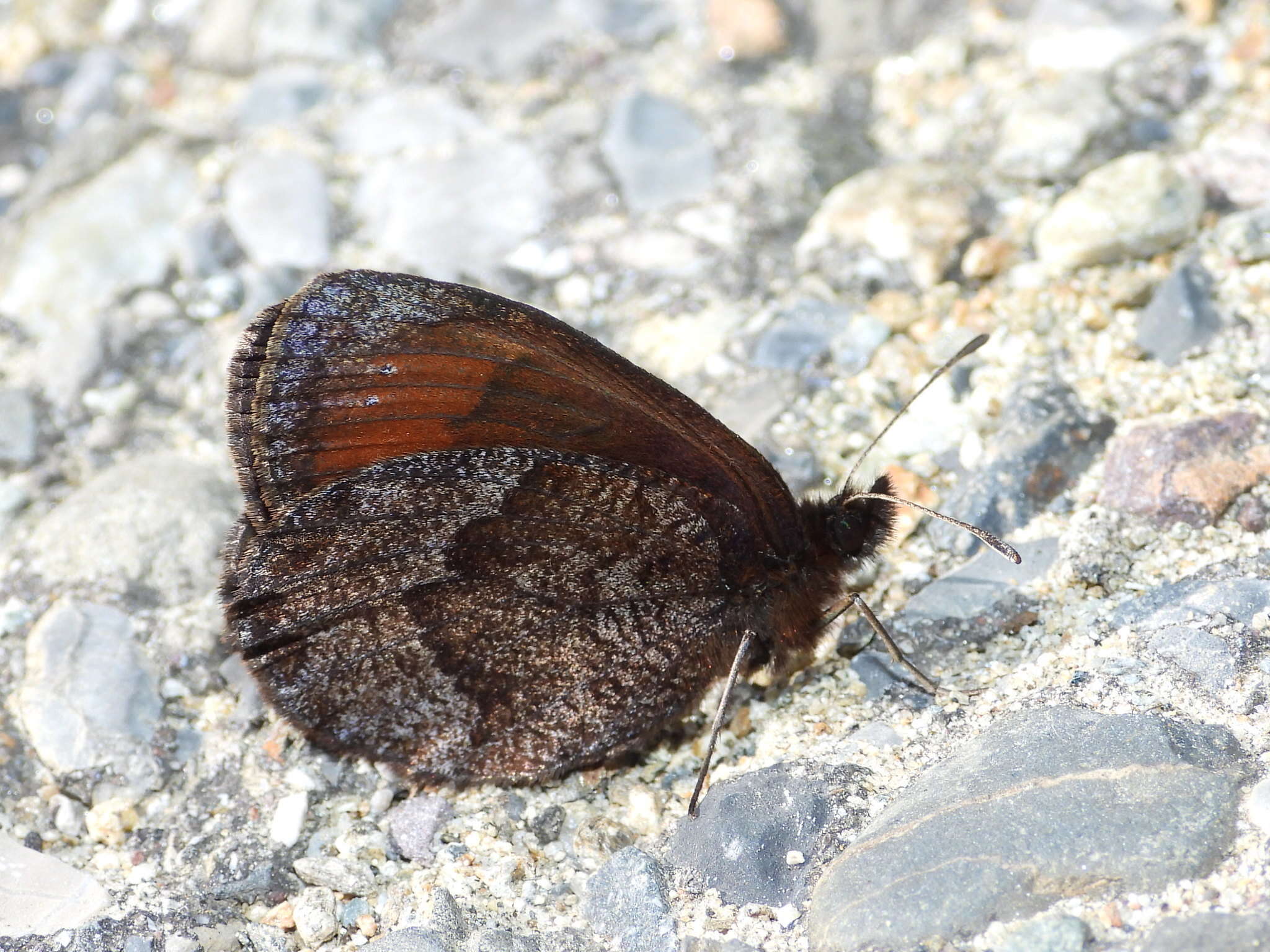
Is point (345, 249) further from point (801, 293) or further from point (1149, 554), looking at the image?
point (1149, 554)

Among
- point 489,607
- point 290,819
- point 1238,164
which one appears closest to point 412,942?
point 290,819

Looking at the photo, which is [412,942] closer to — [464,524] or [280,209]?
[464,524]

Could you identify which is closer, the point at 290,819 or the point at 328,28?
the point at 290,819

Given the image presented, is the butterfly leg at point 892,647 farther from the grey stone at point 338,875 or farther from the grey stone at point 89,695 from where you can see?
the grey stone at point 89,695

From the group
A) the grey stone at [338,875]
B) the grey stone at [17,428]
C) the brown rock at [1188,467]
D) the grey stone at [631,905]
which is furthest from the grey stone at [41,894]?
the brown rock at [1188,467]

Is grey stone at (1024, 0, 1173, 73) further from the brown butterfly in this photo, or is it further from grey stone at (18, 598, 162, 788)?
grey stone at (18, 598, 162, 788)

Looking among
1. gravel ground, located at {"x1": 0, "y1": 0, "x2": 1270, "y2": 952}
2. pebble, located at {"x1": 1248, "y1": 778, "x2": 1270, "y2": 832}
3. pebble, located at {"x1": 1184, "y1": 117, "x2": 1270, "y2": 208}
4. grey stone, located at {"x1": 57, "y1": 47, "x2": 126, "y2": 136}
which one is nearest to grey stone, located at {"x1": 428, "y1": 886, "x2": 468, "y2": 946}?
gravel ground, located at {"x1": 0, "y1": 0, "x2": 1270, "y2": 952}
